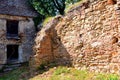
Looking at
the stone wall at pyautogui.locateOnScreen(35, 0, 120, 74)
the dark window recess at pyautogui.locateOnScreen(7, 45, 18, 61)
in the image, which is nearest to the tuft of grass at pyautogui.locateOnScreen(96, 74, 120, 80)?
the stone wall at pyautogui.locateOnScreen(35, 0, 120, 74)

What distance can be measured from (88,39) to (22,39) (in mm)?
9265

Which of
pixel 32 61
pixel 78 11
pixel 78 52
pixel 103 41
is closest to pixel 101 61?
pixel 103 41

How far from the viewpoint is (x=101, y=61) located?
8789 millimetres

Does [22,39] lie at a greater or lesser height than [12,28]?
lesser

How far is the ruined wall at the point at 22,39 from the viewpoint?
55.7 feet

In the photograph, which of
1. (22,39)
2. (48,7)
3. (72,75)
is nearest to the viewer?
(72,75)

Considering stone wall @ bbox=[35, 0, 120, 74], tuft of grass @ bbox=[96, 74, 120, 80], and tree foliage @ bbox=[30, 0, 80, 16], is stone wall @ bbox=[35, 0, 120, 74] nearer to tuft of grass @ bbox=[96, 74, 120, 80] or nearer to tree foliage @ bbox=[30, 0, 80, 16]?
tuft of grass @ bbox=[96, 74, 120, 80]

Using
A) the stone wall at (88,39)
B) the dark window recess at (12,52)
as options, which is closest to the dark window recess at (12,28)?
the dark window recess at (12,52)

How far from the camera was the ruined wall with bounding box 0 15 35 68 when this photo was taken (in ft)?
55.7

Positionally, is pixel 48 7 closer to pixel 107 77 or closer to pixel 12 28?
pixel 12 28

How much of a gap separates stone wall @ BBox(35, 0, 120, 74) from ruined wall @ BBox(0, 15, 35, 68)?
5284 millimetres

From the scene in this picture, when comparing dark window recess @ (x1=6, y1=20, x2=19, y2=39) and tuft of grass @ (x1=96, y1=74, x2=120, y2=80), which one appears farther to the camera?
dark window recess @ (x1=6, y1=20, x2=19, y2=39)

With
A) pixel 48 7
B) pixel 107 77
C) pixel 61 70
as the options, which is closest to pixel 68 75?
pixel 61 70

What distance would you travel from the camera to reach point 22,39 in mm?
17953
